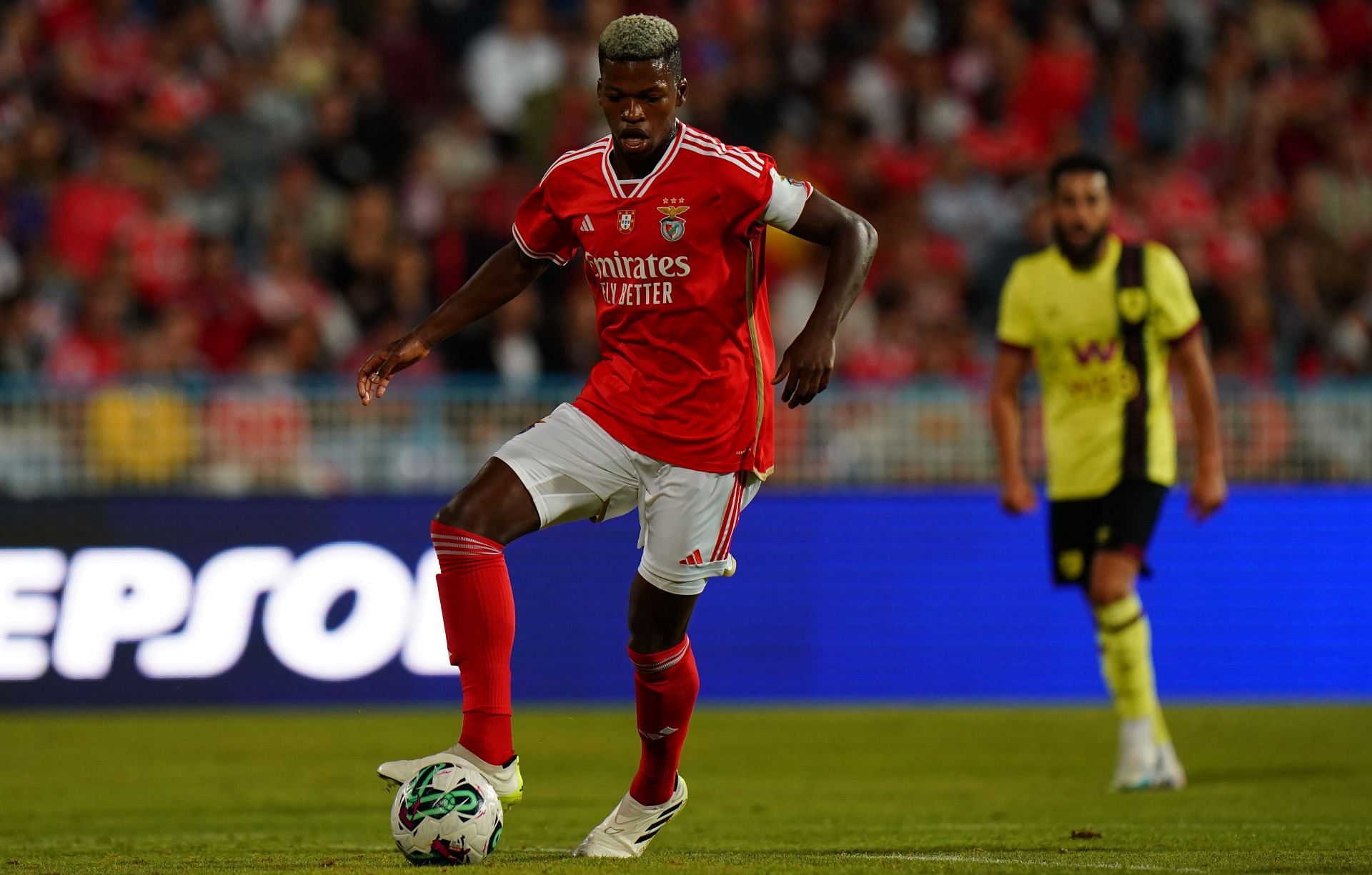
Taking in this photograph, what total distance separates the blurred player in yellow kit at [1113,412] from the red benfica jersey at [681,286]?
296 cm

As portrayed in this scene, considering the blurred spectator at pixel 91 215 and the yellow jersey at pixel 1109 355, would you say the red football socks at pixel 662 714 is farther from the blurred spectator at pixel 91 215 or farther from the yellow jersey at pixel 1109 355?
the blurred spectator at pixel 91 215

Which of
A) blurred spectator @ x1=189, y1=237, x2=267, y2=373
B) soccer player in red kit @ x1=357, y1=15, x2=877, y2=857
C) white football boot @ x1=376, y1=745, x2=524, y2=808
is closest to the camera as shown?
white football boot @ x1=376, y1=745, x2=524, y2=808

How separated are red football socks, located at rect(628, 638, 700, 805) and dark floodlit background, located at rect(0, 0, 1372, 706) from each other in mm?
5728

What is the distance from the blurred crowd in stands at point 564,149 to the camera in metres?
13.0

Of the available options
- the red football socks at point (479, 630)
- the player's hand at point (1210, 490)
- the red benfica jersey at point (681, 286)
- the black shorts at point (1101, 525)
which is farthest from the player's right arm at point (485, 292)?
the player's hand at point (1210, 490)

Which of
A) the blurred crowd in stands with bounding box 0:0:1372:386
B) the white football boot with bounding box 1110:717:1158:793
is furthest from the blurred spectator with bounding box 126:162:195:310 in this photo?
the white football boot with bounding box 1110:717:1158:793

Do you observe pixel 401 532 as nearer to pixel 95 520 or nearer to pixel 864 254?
pixel 95 520

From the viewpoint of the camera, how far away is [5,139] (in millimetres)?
14164

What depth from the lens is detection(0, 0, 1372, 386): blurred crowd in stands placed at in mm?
12969

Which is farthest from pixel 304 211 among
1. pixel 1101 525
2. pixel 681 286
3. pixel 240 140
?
pixel 681 286

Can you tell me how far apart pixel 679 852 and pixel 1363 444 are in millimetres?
7723

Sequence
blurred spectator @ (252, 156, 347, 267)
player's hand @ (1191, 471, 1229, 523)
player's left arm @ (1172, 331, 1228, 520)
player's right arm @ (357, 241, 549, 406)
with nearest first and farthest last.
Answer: player's right arm @ (357, 241, 549, 406) → player's left arm @ (1172, 331, 1228, 520) → player's hand @ (1191, 471, 1229, 523) → blurred spectator @ (252, 156, 347, 267)

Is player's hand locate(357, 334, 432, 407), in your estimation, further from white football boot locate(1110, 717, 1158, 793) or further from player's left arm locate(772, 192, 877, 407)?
white football boot locate(1110, 717, 1158, 793)

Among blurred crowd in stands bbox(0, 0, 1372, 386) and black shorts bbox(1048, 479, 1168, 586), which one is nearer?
black shorts bbox(1048, 479, 1168, 586)
